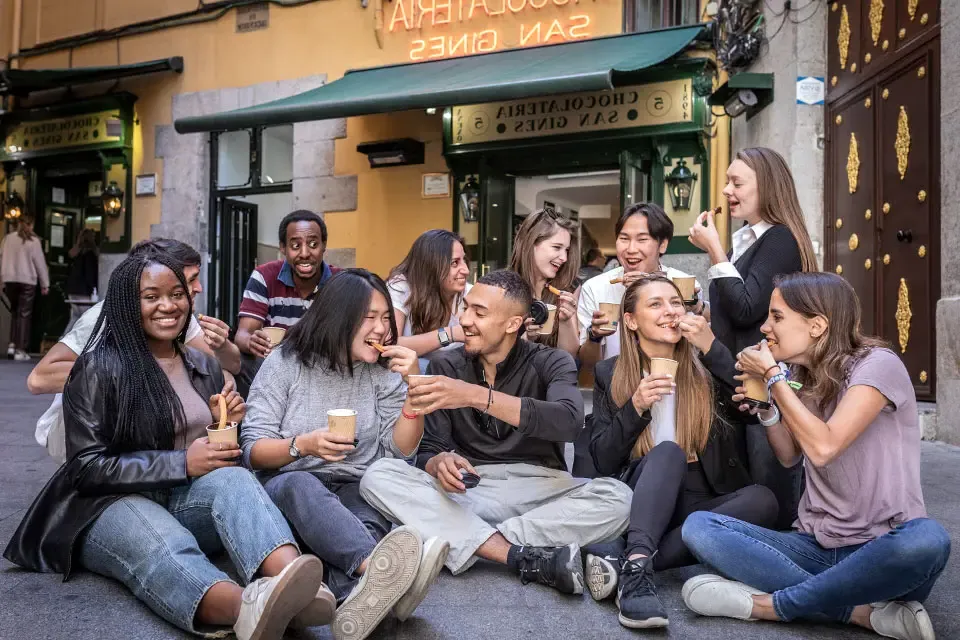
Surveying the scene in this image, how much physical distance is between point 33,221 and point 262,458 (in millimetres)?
10750

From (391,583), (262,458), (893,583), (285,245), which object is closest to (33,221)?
(285,245)

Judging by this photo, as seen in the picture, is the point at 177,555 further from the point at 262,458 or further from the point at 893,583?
the point at 893,583

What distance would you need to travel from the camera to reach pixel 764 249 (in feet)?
11.1

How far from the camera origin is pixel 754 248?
342 cm

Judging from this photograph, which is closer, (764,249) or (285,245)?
(764,249)

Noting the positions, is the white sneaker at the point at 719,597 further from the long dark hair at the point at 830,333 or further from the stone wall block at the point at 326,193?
the stone wall block at the point at 326,193

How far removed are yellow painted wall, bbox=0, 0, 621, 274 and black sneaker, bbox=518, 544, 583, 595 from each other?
651 cm

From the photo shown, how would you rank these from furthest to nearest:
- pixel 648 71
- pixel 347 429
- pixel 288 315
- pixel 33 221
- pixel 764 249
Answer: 1. pixel 33 221
2. pixel 648 71
3. pixel 288 315
4. pixel 764 249
5. pixel 347 429

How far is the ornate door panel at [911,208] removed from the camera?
17.5 ft

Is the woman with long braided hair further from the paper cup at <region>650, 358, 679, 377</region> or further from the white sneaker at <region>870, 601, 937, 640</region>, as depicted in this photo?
the white sneaker at <region>870, 601, 937, 640</region>

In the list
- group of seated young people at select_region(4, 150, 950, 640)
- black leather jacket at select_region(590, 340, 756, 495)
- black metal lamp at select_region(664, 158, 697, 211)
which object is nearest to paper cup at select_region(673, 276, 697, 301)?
group of seated young people at select_region(4, 150, 950, 640)

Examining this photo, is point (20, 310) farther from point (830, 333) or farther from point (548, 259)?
point (830, 333)

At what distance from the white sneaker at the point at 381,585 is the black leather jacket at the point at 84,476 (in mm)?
674

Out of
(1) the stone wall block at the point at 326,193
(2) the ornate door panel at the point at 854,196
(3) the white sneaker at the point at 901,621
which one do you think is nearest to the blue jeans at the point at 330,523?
(3) the white sneaker at the point at 901,621
